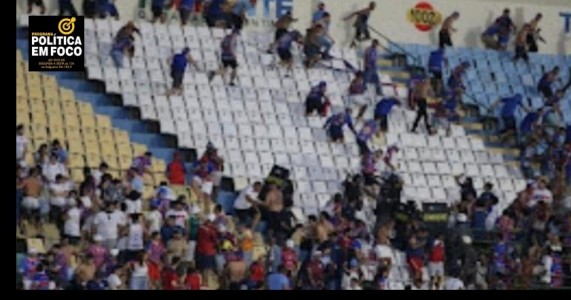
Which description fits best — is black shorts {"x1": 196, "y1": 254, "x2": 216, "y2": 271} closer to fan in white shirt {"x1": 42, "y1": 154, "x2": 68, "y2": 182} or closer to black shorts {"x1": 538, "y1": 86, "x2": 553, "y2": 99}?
fan in white shirt {"x1": 42, "y1": 154, "x2": 68, "y2": 182}

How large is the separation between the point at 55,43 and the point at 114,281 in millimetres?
4087

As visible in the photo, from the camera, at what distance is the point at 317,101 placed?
25391 millimetres

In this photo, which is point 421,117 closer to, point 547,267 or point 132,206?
point 547,267

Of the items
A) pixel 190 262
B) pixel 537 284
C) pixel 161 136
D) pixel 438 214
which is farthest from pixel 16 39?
pixel 537 284

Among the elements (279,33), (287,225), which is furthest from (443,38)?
(287,225)

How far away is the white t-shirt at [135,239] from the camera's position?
22.3m

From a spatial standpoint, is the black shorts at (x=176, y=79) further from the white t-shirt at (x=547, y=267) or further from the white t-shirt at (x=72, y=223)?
the white t-shirt at (x=547, y=267)

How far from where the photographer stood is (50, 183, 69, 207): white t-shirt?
72.1 feet

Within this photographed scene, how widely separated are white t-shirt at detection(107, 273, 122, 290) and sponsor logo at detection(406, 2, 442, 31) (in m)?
8.24

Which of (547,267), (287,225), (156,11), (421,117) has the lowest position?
(547,267)

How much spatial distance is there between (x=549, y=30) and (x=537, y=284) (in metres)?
5.43

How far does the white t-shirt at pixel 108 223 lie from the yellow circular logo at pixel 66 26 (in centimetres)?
302

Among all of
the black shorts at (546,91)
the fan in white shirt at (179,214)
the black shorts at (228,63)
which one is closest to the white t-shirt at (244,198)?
the fan in white shirt at (179,214)

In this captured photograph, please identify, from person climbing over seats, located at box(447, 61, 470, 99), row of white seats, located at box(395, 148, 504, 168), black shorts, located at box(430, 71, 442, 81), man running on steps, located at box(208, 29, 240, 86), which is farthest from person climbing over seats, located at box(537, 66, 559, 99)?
man running on steps, located at box(208, 29, 240, 86)
